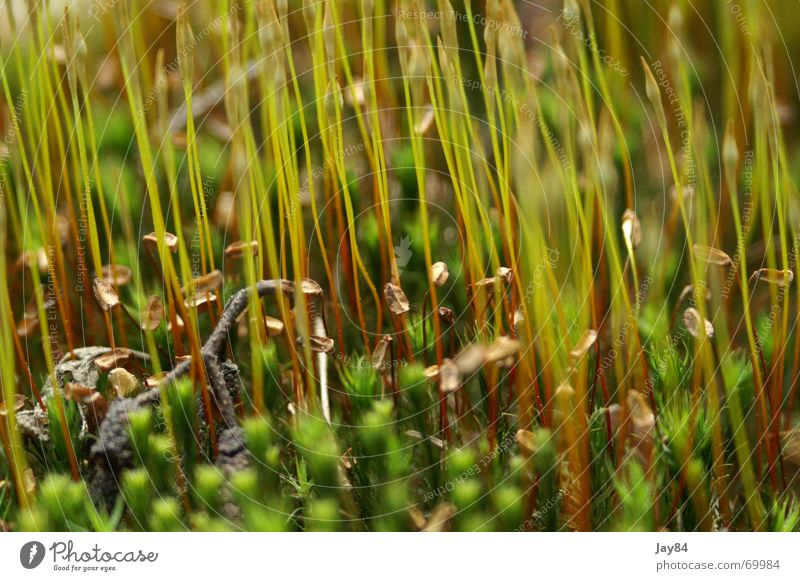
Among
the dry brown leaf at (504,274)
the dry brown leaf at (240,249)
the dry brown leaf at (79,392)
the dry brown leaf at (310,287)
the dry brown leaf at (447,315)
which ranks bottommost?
the dry brown leaf at (79,392)

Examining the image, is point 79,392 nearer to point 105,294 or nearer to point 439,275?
point 105,294

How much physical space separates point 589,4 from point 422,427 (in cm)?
34

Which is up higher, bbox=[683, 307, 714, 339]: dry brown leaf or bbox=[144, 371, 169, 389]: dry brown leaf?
bbox=[144, 371, 169, 389]: dry brown leaf

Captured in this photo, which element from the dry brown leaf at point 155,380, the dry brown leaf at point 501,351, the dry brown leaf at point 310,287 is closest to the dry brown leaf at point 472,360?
the dry brown leaf at point 501,351

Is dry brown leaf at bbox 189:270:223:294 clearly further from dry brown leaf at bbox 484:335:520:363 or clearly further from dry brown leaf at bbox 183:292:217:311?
dry brown leaf at bbox 484:335:520:363

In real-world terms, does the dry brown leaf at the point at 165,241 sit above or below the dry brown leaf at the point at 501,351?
above

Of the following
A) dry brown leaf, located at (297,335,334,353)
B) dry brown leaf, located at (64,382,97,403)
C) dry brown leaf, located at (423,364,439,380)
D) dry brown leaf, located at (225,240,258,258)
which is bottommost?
dry brown leaf, located at (423,364,439,380)

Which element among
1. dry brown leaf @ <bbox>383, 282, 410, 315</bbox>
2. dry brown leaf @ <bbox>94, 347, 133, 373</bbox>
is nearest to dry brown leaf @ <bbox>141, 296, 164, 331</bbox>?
dry brown leaf @ <bbox>94, 347, 133, 373</bbox>

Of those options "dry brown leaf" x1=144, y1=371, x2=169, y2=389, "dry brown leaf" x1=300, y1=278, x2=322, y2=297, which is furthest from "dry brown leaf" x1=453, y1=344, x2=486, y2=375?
"dry brown leaf" x1=144, y1=371, x2=169, y2=389

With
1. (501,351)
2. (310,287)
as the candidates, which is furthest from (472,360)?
(310,287)

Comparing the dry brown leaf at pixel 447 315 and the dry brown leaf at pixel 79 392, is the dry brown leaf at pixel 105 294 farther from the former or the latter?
the dry brown leaf at pixel 447 315

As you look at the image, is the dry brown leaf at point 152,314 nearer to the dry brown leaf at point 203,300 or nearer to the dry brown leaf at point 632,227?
the dry brown leaf at point 203,300

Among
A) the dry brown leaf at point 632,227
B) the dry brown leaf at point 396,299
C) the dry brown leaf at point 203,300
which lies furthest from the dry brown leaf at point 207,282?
the dry brown leaf at point 632,227
